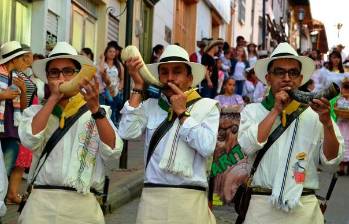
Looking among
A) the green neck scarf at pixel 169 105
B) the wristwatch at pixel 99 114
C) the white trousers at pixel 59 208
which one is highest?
the green neck scarf at pixel 169 105

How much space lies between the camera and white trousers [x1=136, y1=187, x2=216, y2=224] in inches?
179

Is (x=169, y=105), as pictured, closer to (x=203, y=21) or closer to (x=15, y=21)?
(x=15, y=21)

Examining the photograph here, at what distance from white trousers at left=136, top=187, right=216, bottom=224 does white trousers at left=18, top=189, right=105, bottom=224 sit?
343 mm

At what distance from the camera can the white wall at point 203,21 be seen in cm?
2981

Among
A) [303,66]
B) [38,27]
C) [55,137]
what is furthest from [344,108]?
[55,137]

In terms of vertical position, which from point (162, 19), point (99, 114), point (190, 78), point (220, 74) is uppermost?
point (162, 19)

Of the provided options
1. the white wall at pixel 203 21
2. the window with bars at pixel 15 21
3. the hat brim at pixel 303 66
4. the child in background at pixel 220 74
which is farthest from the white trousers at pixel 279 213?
the white wall at pixel 203 21

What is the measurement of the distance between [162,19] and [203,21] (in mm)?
8039

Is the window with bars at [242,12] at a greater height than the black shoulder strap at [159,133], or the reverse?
the window with bars at [242,12]

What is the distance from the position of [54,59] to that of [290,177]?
1638 mm

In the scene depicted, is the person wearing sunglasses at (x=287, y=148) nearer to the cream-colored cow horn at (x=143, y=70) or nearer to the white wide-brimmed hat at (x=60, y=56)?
the cream-colored cow horn at (x=143, y=70)

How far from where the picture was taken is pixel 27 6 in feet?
46.4

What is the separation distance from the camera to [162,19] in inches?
922

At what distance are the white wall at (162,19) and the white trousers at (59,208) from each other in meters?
17.8
